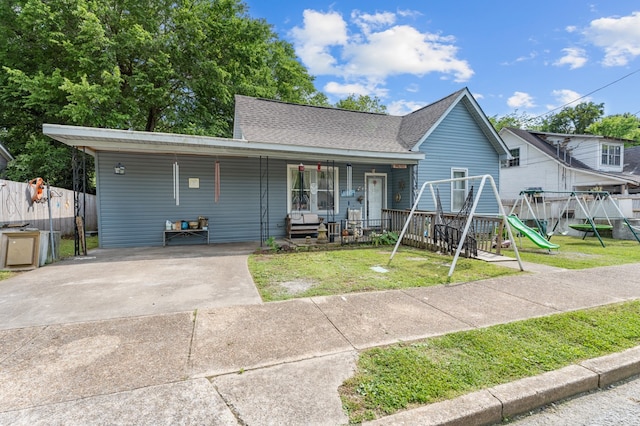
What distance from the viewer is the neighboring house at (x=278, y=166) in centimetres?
833

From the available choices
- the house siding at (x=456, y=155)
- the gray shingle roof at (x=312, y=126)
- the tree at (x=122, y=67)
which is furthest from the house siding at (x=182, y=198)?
the tree at (x=122, y=67)

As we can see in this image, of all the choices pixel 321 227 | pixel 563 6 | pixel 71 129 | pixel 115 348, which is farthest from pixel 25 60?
pixel 563 6

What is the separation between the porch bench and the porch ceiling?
84.9 inches

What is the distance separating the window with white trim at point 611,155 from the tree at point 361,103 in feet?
56.5

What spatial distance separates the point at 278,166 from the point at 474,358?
8.54 m

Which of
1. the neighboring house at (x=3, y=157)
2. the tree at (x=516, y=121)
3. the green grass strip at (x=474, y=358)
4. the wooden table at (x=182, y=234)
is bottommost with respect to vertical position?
the green grass strip at (x=474, y=358)

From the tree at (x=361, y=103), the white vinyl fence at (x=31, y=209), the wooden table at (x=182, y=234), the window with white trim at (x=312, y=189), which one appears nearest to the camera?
the white vinyl fence at (x=31, y=209)

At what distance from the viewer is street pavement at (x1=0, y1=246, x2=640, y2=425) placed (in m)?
1.94

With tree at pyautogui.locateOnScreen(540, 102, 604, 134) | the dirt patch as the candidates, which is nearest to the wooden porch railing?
the dirt patch

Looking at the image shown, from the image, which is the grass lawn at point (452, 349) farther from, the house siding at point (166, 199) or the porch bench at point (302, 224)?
the house siding at point (166, 199)

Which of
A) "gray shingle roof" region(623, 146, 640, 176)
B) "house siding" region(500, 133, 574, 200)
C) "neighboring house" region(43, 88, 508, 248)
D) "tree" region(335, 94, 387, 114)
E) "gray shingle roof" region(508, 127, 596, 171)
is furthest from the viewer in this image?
"tree" region(335, 94, 387, 114)

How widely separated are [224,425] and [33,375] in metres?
1.75

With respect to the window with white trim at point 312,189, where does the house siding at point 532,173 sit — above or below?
above

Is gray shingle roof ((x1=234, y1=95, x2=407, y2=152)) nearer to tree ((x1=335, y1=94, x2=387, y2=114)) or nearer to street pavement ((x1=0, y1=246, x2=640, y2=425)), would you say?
street pavement ((x1=0, y1=246, x2=640, y2=425))
